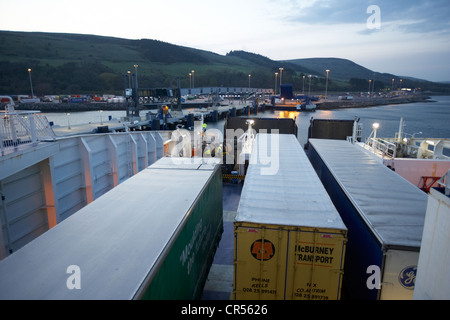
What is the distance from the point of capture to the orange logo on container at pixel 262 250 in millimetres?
6297

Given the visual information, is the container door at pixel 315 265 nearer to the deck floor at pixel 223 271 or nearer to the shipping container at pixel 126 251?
the shipping container at pixel 126 251

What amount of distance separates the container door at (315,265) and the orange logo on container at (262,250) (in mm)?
426

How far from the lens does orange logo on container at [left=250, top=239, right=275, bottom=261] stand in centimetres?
630

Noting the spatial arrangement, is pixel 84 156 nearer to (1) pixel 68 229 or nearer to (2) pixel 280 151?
(1) pixel 68 229

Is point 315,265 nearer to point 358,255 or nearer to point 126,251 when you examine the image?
point 358,255

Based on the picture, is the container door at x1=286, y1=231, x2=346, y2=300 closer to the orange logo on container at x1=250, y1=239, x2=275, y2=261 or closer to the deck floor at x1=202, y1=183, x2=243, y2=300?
the orange logo on container at x1=250, y1=239, x2=275, y2=261

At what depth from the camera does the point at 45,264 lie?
185 inches

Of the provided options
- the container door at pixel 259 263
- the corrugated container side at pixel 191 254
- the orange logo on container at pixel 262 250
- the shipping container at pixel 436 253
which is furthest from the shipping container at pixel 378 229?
the corrugated container side at pixel 191 254

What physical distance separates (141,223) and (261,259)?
289cm

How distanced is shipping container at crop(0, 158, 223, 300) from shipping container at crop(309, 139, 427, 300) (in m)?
4.29

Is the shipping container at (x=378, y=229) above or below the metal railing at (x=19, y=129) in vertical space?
below

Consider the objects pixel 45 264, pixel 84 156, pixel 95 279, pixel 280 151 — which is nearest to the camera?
pixel 95 279

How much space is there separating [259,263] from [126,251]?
3015mm

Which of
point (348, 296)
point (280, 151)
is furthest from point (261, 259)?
point (280, 151)
